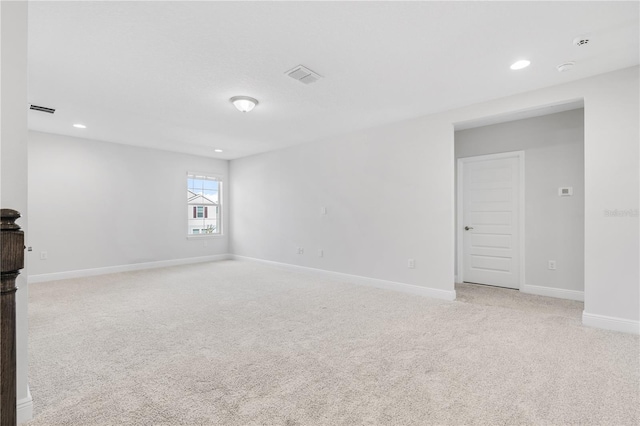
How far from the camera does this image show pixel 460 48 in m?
2.61

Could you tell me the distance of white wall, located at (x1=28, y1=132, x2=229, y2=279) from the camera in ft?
17.0

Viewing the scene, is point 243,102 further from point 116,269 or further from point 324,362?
point 116,269

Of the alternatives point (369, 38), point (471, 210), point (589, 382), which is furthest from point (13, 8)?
point (471, 210)

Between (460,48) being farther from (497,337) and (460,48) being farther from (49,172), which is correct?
(49,172)

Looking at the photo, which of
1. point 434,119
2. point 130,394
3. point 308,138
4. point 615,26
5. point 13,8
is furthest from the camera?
point 308,138

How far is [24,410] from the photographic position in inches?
66.1

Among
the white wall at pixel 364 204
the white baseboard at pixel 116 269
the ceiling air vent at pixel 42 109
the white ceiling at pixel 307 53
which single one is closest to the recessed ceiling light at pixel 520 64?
the white ceiling at pixel 307 53

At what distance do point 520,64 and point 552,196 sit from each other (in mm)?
2205

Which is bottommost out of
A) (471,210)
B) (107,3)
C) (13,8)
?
(471,210)

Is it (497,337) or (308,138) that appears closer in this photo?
(497,337)

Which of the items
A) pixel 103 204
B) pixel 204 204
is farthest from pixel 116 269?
pixel 204 204

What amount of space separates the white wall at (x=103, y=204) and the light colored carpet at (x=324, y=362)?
1.80 meters

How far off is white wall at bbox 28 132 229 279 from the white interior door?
5.77 meters

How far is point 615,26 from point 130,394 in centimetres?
432
